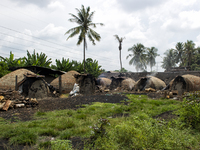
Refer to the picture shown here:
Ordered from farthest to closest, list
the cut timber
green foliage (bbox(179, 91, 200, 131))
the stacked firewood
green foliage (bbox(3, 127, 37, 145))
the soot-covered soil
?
the stacked firewood < the cut timber < the soot-covered soil < green foliage (bbox(179, 91, 200, 131)) < green foliage (bbox(3, 127, 37, 145))

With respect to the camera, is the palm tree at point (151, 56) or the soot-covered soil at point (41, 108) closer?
the soot-covered soil at point (41, 108)

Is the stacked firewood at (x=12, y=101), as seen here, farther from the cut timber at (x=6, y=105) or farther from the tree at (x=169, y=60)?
the tree at (x=169, y=60)

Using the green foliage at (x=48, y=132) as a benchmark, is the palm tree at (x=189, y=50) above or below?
above

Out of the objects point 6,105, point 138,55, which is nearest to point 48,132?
point 6,105

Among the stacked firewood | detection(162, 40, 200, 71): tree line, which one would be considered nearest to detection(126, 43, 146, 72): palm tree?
detection(162, 40, 200, 71): tree line

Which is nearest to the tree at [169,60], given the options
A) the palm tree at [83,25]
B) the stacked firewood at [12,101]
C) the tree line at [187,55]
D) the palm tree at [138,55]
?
the tree line at [187,55]

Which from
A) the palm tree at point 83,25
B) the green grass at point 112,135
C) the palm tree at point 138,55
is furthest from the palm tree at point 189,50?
the green grass at point 112,135

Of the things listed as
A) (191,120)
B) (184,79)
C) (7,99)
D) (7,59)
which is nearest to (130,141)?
(191,120)

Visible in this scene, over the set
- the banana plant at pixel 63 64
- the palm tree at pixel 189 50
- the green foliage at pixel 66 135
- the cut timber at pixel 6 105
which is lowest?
the green foliage at pixel 66 135

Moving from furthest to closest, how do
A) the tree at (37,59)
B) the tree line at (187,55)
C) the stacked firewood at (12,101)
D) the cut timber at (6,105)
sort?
the tree line at (187,55) < the tree at (37,59) < the stacked firewood at (12,101) < the cut timber at (6,105)

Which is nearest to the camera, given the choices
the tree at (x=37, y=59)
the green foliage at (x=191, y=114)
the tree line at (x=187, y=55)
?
the green foliage at (x=191, y=114)

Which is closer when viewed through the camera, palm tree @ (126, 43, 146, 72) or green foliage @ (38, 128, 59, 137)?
green foliage @ (38, 128, 59, 137)

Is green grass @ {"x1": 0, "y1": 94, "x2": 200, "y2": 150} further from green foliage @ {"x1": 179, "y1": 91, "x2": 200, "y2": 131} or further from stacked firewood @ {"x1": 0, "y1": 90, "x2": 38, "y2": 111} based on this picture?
stacked firewood @ {"x1": 0, "y1": 90, "x2": 38, "y2": 111}

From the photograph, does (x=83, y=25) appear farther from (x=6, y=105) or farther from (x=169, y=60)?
(x=169, y=60)
